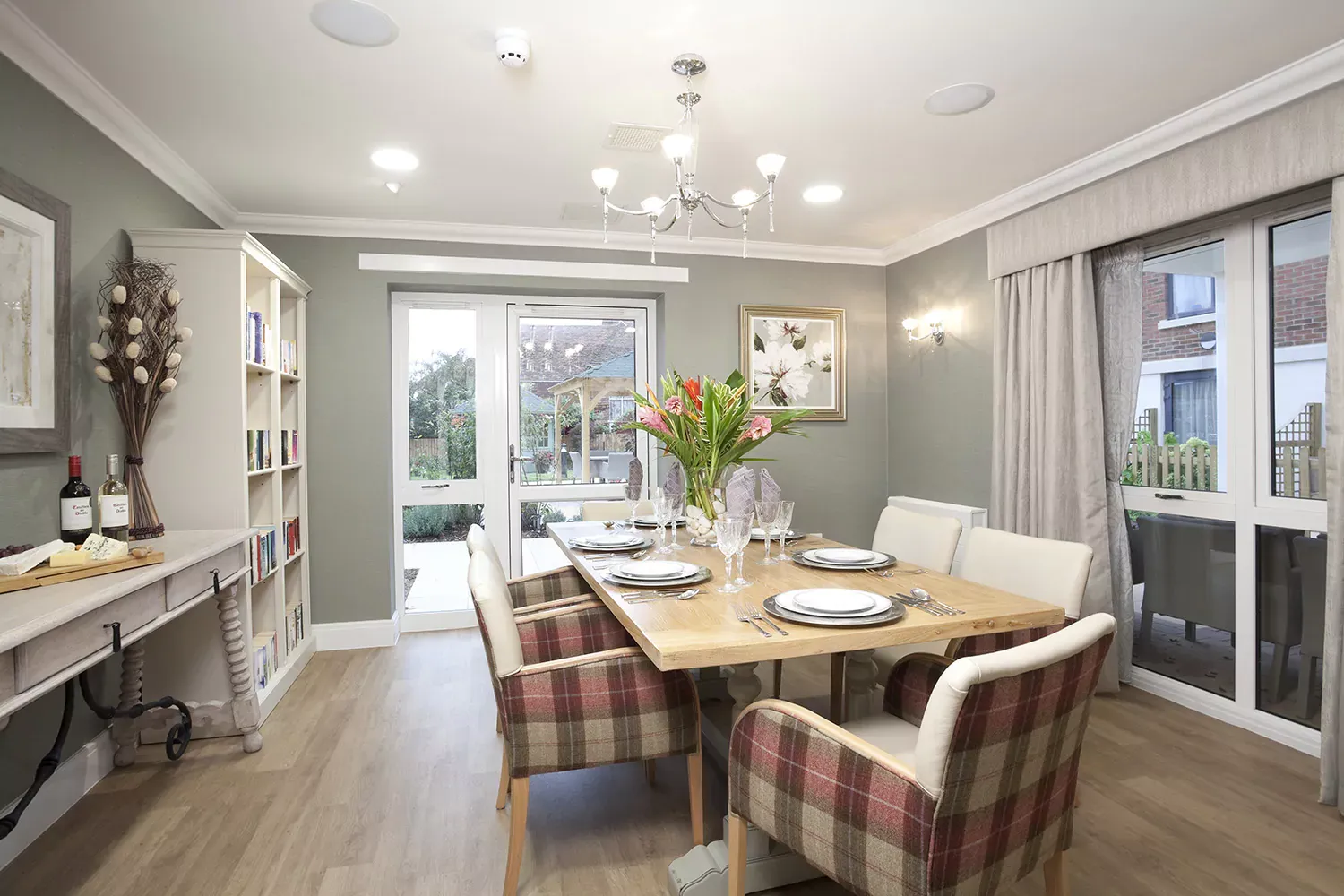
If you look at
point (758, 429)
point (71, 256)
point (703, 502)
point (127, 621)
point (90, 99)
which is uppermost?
point (90, 99)

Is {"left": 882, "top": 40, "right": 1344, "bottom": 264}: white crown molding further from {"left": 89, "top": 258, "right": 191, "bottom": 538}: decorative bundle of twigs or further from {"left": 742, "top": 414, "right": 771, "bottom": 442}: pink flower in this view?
{"left": 89, "top": 258, "right": 191, "bottom": 538}: decorative bundle of twigs

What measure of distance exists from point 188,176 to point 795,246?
3.24 metres

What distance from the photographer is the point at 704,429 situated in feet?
8.00

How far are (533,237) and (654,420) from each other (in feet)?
6.72

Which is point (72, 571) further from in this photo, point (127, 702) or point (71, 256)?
point (71, 256)

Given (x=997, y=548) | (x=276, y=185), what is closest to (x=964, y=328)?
(x=997, y=548)

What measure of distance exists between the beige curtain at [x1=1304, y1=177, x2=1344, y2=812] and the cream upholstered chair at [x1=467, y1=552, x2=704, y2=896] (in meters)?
2.03

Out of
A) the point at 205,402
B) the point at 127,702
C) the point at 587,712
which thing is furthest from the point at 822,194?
the point at 127,702

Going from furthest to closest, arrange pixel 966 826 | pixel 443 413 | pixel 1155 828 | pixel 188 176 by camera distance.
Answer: pixel 443 413 < pixel 188 176 < pixel 1155 828 < pixel 966 826

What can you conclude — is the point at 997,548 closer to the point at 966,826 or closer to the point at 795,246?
the point at 966,826

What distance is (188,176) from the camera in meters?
3.10

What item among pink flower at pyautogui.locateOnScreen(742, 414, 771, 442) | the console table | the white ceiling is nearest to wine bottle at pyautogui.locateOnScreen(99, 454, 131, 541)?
the console table

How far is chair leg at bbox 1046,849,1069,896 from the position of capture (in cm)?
145

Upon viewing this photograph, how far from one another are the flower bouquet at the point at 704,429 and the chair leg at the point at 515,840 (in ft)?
3.67
